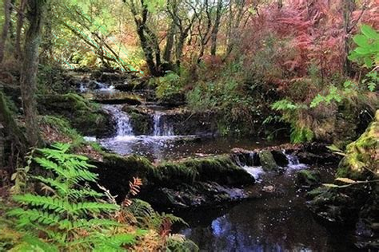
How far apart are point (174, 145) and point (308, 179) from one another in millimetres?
3862

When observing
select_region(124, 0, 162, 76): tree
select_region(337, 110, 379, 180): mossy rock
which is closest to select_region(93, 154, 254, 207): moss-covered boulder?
select_region(337, 110, 379, 180): mossy rock

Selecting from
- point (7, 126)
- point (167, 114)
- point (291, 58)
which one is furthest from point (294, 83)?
point (7, 126)

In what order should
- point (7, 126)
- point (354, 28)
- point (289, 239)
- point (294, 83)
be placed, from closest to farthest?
point (7, 126), point (289, 239), point (354, 28), point (294, 83)

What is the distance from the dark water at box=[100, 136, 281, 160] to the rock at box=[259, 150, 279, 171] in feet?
2.98

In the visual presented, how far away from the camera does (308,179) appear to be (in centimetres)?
775

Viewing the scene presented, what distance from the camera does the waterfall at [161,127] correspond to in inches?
450

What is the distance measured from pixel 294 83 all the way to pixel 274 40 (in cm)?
178

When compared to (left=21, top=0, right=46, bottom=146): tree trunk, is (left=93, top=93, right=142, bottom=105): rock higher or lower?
lower

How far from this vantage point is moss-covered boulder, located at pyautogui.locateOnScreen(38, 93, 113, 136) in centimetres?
1014

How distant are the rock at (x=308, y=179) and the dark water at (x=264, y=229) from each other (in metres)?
0.68

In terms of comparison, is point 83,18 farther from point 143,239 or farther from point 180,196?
point 143,239

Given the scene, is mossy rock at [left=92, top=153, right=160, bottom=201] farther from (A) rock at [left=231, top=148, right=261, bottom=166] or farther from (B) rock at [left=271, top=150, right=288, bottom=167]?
(B) rock at [left=271, top=150, right=288, bottom=167]

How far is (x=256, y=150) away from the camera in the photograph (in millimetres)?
9430

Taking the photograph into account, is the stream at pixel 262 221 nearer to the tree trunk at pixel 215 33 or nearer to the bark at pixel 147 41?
the tree trunk at pixel 215 33
